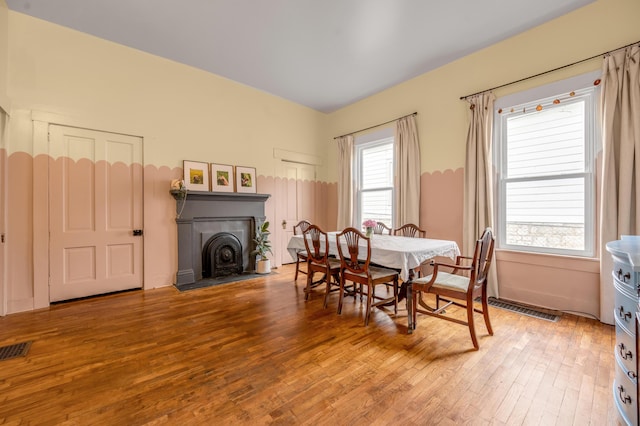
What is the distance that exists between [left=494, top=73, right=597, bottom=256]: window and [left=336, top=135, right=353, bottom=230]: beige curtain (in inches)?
100

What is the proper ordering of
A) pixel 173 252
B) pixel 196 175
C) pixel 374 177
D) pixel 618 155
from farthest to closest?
pixel 374 177 → pixel 196 175 → pixel 173 252 → pixel 618 155

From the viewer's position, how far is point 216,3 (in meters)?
2.82

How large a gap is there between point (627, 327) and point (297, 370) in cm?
187

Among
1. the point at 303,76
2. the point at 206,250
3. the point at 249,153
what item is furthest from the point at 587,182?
the point at 206,250

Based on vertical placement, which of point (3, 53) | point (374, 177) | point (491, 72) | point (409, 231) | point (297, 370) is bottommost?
point (297, 370)

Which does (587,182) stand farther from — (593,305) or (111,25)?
(111,25)

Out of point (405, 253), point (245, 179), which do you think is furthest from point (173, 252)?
point (405, 253)

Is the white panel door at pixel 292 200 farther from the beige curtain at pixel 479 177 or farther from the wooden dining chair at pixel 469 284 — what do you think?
the wooden dining chair at pixel 469 284

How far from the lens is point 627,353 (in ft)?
4.26

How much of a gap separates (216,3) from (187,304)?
11.2 feet

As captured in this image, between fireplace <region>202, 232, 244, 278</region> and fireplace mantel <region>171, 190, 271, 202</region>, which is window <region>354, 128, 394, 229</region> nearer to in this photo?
fireplace mantel <region>171, 190, 271, 202</region>

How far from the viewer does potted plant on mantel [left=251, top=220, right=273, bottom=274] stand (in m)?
4.76

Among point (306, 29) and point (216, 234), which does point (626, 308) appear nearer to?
point (306, 29)

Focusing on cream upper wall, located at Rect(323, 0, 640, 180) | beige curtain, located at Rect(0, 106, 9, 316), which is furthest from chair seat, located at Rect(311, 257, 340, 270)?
beige curtain, located at Rect(0, 106, 9, 316)
